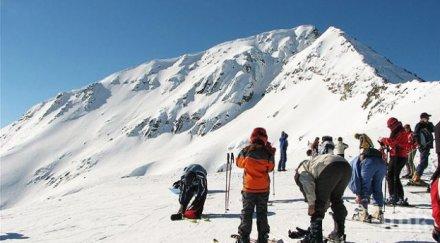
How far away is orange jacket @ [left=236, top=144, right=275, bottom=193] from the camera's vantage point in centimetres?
848

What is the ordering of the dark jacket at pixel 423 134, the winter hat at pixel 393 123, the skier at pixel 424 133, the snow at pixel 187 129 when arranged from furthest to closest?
the dark jacket at pixel 423 134, the skier at pixel 424 133, the snow at pixel 187 129, the winter hat at pixel 393 123

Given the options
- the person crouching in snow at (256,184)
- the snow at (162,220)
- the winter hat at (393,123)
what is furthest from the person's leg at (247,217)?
the winter hat at (393,123)

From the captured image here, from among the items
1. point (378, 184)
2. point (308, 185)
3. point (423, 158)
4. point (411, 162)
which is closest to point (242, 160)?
point (308, 185)

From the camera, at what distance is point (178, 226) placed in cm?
1113

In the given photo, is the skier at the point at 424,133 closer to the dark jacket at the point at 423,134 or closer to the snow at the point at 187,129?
the dark jacket at the point at 423,134

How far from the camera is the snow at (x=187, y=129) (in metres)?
13.9

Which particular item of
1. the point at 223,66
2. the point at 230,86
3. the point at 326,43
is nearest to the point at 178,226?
the point at 326,43

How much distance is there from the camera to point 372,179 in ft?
33.3

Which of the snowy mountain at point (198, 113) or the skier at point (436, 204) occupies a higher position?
the snowy mountain at point (198, 113)

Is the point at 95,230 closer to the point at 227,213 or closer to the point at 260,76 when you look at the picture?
the point at 227,213

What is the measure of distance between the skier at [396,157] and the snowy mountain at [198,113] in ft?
159

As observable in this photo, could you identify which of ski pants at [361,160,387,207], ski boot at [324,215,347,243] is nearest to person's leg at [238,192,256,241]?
ski boot at [324,215,347,243]

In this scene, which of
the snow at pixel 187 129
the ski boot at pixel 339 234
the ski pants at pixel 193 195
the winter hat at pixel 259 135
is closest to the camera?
the ski boot at pixel 339 234

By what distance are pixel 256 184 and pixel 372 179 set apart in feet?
9.93
